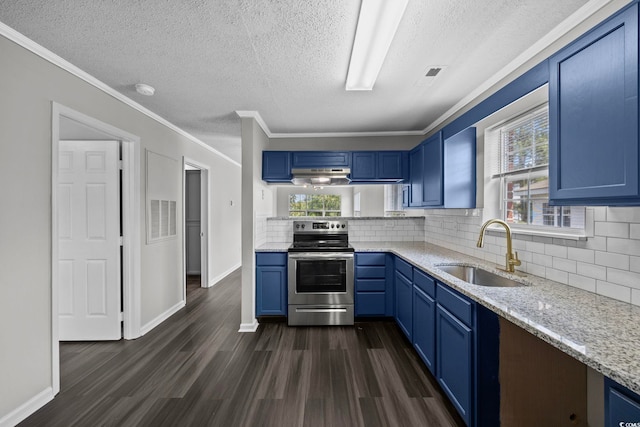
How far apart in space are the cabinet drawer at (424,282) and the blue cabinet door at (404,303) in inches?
7.5

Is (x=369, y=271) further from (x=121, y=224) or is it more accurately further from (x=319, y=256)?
(x=121, y=224)

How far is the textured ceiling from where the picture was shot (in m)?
1.52

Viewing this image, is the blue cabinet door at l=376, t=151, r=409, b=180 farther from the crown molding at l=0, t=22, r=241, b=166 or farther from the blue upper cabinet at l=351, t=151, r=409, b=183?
the crown molding at l=0, t=22, r=241, b=166

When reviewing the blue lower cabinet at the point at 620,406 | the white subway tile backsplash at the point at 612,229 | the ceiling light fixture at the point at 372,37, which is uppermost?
the ceiling light fixture at the point at 372,37

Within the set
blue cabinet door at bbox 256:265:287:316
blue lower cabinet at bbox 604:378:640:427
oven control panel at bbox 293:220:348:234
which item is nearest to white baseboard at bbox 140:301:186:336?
blue cabinet door at bbox 256:265:287:316

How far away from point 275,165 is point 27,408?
10.1ft

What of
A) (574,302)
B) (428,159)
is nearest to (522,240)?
(574,302)

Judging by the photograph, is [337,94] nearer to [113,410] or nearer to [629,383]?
[629,383]

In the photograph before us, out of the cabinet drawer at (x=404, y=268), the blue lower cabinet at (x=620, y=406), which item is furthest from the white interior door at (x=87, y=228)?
the blue lower cabinet at (x=620, y=406)

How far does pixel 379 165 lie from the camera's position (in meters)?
3.73

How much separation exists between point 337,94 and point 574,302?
7.69ft

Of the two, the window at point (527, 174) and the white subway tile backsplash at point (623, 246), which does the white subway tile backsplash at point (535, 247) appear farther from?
the white subway tile backsplash at point (623, 246)

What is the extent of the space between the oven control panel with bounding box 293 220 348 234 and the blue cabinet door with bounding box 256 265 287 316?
2.42 ft

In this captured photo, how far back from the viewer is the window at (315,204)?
7.67m
